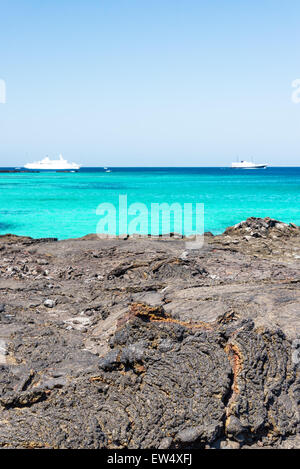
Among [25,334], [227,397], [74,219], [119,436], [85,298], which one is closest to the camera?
[119,436]

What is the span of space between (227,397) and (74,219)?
26.8m

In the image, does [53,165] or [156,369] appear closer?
[156,369]

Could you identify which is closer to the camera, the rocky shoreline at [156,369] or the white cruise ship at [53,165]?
the rocky shoreline at [156,369]

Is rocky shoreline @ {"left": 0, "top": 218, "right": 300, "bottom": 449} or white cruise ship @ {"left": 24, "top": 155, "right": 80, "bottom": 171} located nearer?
rocky shoreline @ {"left": 0, "top": 218, "right": 300, "bottom": 449}

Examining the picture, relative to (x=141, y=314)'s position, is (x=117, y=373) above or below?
below

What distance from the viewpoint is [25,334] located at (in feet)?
25.3

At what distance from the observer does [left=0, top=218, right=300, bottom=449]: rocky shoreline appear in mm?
5055

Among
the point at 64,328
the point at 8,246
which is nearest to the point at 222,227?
the point at 8,246

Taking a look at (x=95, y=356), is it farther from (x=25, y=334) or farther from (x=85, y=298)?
(x=85, y=298)

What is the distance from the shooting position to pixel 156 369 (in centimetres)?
568

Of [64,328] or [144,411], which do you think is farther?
→ [64,328]

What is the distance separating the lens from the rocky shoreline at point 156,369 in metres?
5.05

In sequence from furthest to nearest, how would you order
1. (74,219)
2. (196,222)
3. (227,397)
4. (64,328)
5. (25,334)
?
(74,219) < (196,222) < (64,328) < (25,334) < (227,397)
